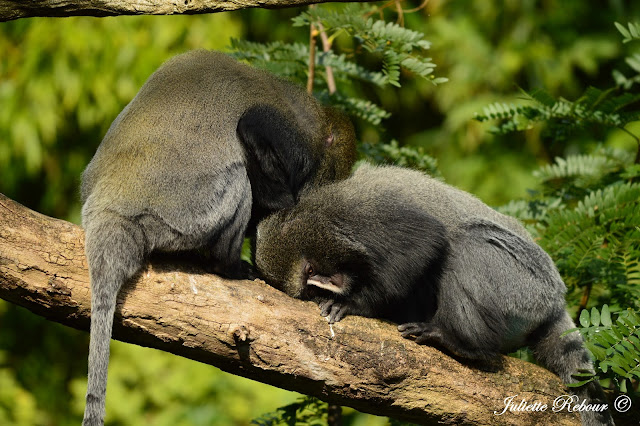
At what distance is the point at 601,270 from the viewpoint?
5.43 meters

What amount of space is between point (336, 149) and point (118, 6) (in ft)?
7.15

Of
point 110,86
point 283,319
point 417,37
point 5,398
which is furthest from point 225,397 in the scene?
point 417,37

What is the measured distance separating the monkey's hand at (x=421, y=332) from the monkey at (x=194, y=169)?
1.18 m

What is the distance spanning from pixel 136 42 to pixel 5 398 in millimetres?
4906

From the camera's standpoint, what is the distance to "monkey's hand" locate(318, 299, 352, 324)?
463cm

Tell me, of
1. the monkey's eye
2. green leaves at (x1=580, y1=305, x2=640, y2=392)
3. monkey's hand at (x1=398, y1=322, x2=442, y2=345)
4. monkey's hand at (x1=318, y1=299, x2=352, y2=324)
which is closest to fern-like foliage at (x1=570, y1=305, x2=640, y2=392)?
green leaves at (x1=580, y1=305, x2=640, y2=392)

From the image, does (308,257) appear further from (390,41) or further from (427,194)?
(390,41)

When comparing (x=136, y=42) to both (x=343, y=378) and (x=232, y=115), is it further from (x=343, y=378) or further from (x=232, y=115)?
(x=343, y=378)

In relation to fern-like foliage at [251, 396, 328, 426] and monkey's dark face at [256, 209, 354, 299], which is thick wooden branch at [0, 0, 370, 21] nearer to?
monkey's dark face at [256, 209, 354, 299]

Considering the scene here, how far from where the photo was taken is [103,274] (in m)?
4.08

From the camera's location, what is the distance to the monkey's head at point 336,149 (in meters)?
5.55

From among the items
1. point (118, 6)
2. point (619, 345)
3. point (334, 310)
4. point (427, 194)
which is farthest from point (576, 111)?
point (118, 6)

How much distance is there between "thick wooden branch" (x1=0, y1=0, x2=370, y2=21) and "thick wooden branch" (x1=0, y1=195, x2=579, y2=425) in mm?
1064

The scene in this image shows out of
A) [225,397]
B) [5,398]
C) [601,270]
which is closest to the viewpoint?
[601,270]
